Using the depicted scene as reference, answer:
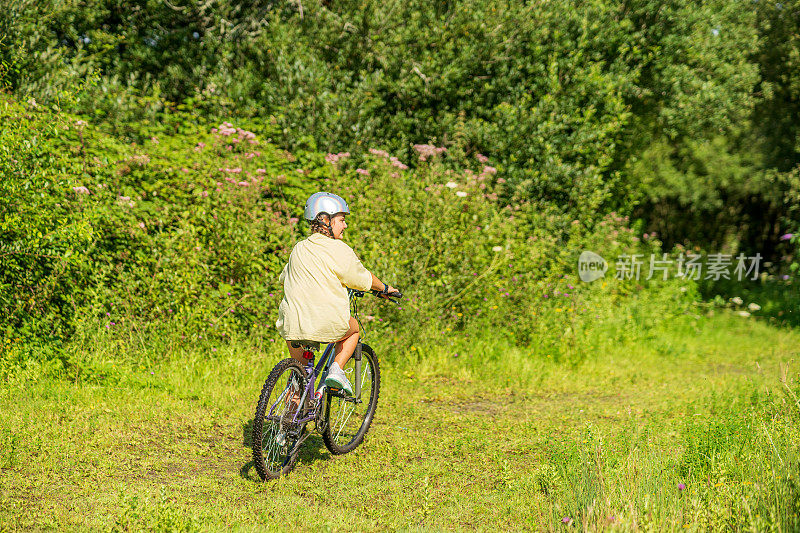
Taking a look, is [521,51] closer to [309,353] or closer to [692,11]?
[692,11]

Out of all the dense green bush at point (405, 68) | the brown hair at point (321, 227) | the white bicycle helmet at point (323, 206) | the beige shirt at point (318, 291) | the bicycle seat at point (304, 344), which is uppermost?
the dense green bush at point (405, 68)

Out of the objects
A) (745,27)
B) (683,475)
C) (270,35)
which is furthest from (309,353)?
(745,27)

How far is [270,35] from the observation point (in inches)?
→ 456

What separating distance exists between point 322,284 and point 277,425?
3.41 ft

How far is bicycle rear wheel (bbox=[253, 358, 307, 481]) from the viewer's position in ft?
15.0

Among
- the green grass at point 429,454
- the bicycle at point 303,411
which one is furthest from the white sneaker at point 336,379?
the green grass at point 429,454

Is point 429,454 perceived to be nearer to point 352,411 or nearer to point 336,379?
point 352,411

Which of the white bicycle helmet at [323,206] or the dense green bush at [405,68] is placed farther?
the dense green bush at [405,68]

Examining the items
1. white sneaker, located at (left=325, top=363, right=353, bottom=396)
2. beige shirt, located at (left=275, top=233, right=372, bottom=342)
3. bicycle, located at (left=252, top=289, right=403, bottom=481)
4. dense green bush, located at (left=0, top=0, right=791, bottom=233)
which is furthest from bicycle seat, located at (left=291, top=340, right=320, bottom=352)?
dense green bush, located at (left=0, top=0, right=791, bottom=233)

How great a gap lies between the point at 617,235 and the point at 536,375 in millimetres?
5182

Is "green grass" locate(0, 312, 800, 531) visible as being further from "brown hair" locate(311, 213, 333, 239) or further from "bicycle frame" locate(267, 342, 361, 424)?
"brown hair" locate(311, 213, 333, 239)

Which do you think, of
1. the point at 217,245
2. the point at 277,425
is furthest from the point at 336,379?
the point at 217,245

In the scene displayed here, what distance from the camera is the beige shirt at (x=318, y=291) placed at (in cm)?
493

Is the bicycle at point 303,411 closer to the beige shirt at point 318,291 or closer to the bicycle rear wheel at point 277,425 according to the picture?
the bicycle rear wheel at point 277,425
